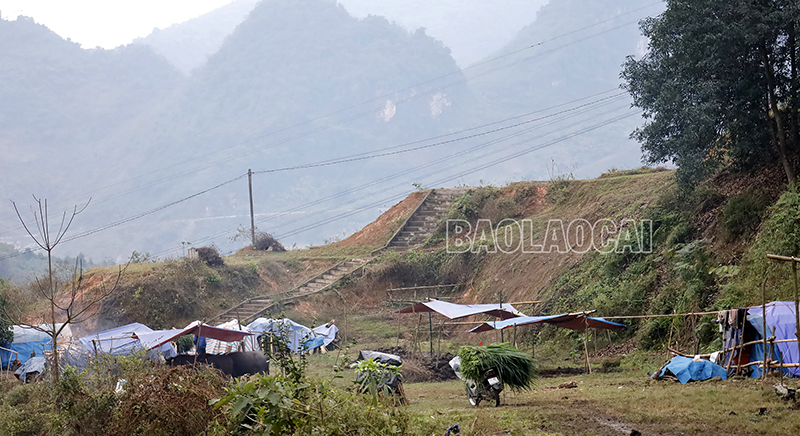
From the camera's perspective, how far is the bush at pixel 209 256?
2968cm

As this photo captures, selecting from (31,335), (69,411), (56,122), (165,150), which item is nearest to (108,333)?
(31,335)

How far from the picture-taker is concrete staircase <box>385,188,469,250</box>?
32.8 metres

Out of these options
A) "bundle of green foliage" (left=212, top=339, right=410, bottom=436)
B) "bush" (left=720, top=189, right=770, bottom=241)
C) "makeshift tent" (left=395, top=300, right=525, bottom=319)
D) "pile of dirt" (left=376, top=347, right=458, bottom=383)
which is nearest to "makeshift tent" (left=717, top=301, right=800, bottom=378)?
"bush" (left=720, top=189, right=770, bottom=241)

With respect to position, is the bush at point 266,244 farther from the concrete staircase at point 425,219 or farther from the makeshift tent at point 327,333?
the makeshift tent at point 327,333

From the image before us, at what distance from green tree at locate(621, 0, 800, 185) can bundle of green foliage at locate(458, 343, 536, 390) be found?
28.6ft

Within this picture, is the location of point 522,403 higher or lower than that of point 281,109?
lower

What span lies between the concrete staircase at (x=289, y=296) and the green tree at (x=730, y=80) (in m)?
16.9

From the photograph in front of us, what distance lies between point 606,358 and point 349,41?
346ft

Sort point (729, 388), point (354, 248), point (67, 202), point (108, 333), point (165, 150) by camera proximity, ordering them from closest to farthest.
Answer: point (729, 388) → point (108, 333) → point (354, 248) → point (67, 202) → point (165, 150)

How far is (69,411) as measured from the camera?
7.93 m

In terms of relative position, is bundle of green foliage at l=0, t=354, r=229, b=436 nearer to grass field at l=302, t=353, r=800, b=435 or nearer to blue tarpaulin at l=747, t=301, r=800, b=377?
grass field at l=302, t=353, r=800, b=435

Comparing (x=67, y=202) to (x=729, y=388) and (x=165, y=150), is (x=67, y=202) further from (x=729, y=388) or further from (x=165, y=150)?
(x=729, y=388)

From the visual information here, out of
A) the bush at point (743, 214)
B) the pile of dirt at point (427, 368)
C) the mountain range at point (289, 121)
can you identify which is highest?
the mountain range at point (289, 121)

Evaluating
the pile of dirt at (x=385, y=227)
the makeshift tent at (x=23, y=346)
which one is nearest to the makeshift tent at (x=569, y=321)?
the makeshift tent at (x=23, y=346)
